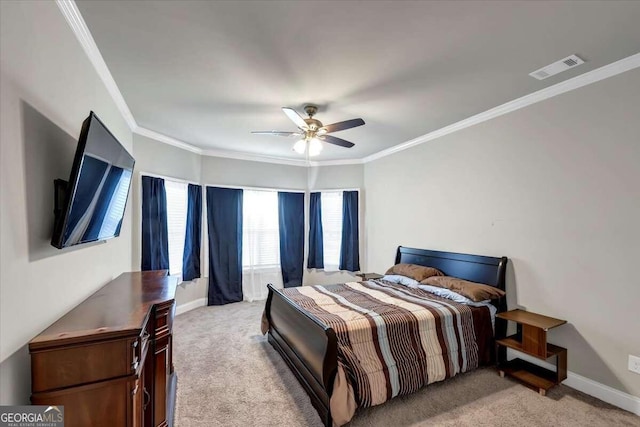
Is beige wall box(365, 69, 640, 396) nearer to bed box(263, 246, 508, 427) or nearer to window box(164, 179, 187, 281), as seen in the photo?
bed box(263, 246, 508, 427)

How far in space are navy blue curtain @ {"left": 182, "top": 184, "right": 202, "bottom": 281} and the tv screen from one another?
2404 mm

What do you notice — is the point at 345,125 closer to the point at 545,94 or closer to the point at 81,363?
the point at 545,94

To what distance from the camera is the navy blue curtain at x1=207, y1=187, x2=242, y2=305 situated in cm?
497

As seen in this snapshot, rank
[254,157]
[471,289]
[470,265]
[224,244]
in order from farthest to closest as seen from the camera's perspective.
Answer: [254,157] < [224,244] < [470,265] < [471,289]

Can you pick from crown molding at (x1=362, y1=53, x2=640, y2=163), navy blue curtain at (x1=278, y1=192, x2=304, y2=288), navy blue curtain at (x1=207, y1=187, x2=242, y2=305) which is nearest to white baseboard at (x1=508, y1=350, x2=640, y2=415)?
crown molding at (x1=362, y1=53, x2=640, y2=163)

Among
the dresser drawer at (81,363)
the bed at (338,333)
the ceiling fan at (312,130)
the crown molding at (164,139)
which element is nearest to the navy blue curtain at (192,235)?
the crown molding at (164,139)

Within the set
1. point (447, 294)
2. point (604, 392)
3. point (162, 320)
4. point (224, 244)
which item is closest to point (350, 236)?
point (224, 244)

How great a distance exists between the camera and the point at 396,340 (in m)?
2.43

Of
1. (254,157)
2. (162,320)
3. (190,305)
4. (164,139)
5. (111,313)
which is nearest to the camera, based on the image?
(111,313)

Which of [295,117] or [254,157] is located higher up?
[254,157]

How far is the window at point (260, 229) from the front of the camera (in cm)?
538

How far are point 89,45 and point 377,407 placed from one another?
11.6ft

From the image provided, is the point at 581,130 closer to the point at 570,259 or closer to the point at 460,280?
the point at 570,259

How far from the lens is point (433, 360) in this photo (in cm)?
253
